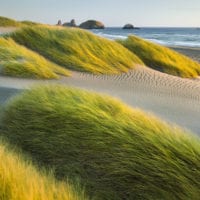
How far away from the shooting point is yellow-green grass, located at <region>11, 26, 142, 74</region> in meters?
8.66

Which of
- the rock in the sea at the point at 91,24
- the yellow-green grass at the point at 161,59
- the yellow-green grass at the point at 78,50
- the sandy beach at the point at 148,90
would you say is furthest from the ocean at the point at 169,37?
the rock in the sea at the point at 91,24

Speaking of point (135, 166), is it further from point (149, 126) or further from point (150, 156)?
point (149, 126)

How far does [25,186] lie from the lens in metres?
2.50

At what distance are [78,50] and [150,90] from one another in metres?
2.39

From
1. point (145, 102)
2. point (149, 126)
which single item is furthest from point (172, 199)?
point (145, 102)

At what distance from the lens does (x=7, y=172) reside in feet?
8.39

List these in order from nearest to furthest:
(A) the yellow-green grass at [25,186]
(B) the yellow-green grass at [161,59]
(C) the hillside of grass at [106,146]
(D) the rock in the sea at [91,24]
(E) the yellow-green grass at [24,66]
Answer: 1. (A) the yellow-green grass at [25,186]
2. (C) the hillside of grass at [106,146]
3. (E) the yellow-green grass at [24,66]
4. (B) the yellow-green grass at [161,59]
5. (D) the rock in the sea at [91,24]

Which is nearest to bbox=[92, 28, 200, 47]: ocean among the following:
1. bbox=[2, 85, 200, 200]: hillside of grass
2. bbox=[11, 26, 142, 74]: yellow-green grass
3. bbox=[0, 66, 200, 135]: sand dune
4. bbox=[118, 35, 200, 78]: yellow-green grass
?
bbox=[118, 35, 200, 78]: yellow-green grass

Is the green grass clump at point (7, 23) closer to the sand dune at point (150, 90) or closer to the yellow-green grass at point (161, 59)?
the yellow-green grass at point (161, 59)

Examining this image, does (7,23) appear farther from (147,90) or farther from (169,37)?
(169,37)

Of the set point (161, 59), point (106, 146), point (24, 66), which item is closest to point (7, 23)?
point (161, 59)

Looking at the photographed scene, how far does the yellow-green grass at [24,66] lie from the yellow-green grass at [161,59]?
3.14m

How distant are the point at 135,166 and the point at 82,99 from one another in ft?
4.26

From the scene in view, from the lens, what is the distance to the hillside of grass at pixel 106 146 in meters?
3.04
